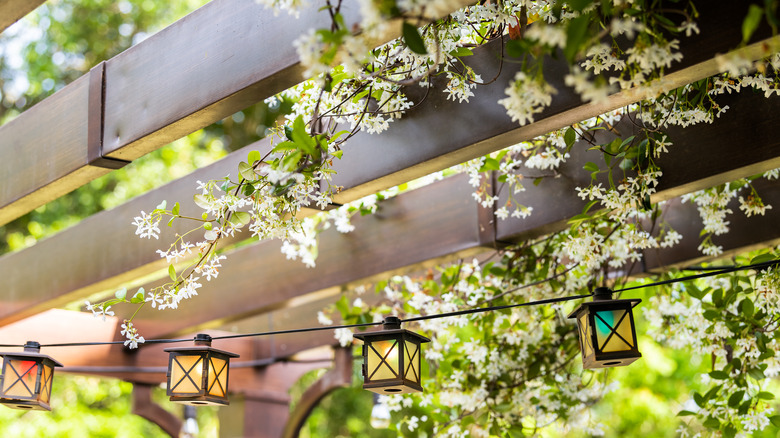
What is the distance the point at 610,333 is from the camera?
6.26 feet

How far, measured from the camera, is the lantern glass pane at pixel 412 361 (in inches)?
81.4

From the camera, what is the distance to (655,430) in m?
7.30

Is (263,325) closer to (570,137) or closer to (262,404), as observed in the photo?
(262,404)

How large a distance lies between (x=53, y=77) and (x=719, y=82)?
611 centimetres

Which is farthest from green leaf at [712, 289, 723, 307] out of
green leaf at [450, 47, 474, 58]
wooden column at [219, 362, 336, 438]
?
wooden column at [219, 362, 336, 438]

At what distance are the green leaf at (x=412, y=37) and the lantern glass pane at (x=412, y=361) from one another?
3.32 feet

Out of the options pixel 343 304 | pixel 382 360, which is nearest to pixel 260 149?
pixel 343 304

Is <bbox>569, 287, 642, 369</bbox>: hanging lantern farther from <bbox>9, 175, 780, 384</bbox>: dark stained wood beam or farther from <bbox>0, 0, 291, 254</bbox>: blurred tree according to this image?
<bbox>0, 0, 291, 254</bbox>: blurred tree

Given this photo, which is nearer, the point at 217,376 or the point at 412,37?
the point at 412,37

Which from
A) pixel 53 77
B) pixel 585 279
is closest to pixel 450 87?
pixel 585 279

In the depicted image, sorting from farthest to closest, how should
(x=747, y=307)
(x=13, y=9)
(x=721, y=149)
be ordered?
(x=747, y=307)
(x=721, y=149)
(x=13, y=9)

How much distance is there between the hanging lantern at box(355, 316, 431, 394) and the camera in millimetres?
2043

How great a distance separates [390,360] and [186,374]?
0.65 m

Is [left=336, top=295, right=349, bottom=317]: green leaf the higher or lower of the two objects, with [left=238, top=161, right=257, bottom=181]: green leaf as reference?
lower
